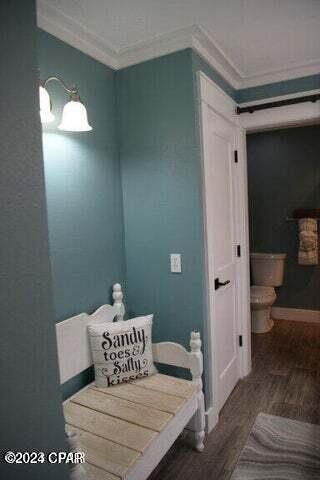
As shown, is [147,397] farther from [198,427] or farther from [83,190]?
[83,190]

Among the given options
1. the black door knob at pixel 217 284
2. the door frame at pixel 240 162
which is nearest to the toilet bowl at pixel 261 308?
the door frame at pixel 240 162

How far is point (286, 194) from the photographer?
4156mm

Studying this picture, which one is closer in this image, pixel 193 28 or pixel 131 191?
pixel 193 28

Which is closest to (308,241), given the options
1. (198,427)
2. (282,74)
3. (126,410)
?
(282,74)

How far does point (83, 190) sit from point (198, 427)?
1575mm

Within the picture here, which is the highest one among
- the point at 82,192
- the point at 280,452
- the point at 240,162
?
the point at 240,162

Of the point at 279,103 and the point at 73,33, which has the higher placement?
the point at 73,33

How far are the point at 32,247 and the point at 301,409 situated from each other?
2.40 metres

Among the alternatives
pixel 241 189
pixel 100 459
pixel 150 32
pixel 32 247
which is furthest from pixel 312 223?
pixel 32 247

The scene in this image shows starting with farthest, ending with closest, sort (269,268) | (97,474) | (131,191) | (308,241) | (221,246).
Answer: (269,268) < (308,241) < (221,246) < (131,191) < (97,474)

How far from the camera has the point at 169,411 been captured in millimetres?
1628

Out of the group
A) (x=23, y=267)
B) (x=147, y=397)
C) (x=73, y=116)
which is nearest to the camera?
(x=23, y=267)

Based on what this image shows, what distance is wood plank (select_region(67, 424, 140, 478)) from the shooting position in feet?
4.28

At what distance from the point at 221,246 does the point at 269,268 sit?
194 cm
